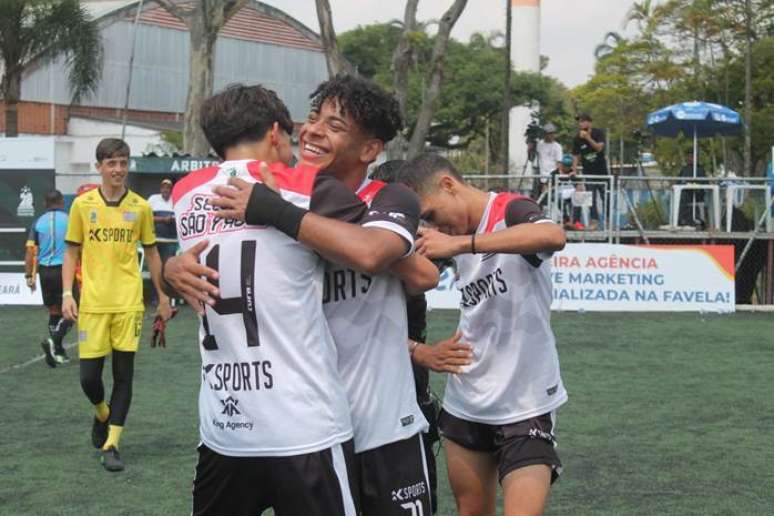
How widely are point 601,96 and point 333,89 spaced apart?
41.3 m

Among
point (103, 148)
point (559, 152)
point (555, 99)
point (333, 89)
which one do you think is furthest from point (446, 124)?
point (333, 89)

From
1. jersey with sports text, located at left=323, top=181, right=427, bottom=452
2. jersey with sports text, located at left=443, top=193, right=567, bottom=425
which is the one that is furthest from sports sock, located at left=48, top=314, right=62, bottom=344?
jersey with sports text, located at left=323, top=181, right=427, bottom=452

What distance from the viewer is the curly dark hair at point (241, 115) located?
12.7 ft

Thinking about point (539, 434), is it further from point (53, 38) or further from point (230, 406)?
point (53, 38)

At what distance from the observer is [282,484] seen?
3807 mm

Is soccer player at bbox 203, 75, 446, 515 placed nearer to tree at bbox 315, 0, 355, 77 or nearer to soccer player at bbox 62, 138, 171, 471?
Result: soccer player at bbox 62, 138, 171, 471

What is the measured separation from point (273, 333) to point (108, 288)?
17.1ft

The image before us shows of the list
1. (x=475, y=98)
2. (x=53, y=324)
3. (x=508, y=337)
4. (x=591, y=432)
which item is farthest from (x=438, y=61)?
(x=475, y=98)

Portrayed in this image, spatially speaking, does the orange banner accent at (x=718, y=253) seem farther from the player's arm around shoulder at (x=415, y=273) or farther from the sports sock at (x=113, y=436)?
the player's arm around shoulder at (x=415, y=273)

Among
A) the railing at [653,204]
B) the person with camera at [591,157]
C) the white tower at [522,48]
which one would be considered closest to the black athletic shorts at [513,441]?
the railing at [653,204]

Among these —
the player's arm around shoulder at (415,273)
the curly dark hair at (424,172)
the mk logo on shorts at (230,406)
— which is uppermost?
the curly dark hair at (424,172)

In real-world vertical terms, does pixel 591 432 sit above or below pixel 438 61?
below

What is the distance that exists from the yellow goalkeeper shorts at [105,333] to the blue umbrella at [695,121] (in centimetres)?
1535

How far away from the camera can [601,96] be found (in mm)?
44469
